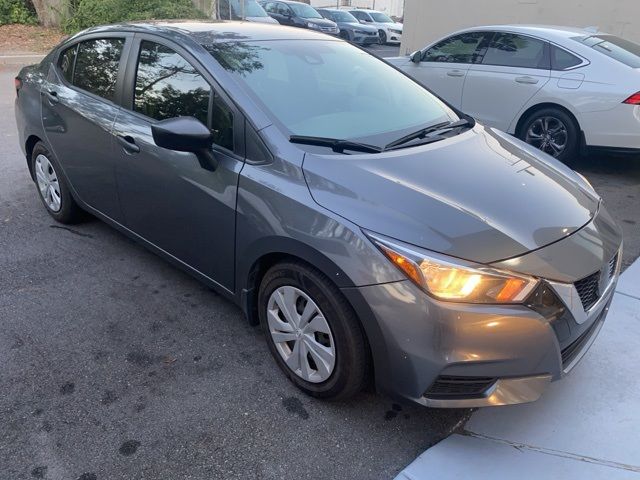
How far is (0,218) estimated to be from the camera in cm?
463

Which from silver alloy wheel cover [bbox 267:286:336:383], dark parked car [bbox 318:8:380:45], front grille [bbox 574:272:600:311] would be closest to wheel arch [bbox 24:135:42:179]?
silver alloy wheel cover [bbox 267:286:336:383]

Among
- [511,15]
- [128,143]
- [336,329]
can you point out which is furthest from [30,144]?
[511,15]

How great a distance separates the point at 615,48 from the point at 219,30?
486 centimetres

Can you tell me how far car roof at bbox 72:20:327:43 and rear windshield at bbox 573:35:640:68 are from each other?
3.83 m

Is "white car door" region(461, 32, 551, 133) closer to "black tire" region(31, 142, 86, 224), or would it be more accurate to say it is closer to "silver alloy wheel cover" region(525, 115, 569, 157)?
"silver alloy wheel cover" region(525, 115, 569, 157)

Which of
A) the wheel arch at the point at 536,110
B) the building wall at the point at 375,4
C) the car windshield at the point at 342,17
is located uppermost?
the building wall at the point at 375,4

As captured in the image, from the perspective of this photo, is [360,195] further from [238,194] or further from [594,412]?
[594,412]

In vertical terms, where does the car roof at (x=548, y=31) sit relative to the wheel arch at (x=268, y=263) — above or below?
above

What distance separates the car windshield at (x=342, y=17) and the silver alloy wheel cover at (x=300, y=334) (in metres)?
23.2

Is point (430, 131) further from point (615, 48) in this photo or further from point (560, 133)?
point (615, 48)

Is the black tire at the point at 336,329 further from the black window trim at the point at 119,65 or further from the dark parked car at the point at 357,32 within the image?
the dark parked car at the point at 357,32

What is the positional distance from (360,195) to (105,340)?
1.72 meters

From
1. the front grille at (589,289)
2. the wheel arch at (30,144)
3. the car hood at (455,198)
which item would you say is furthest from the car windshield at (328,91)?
the wheel arch at (30,144)

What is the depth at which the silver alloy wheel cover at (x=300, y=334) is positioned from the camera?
251 cm
